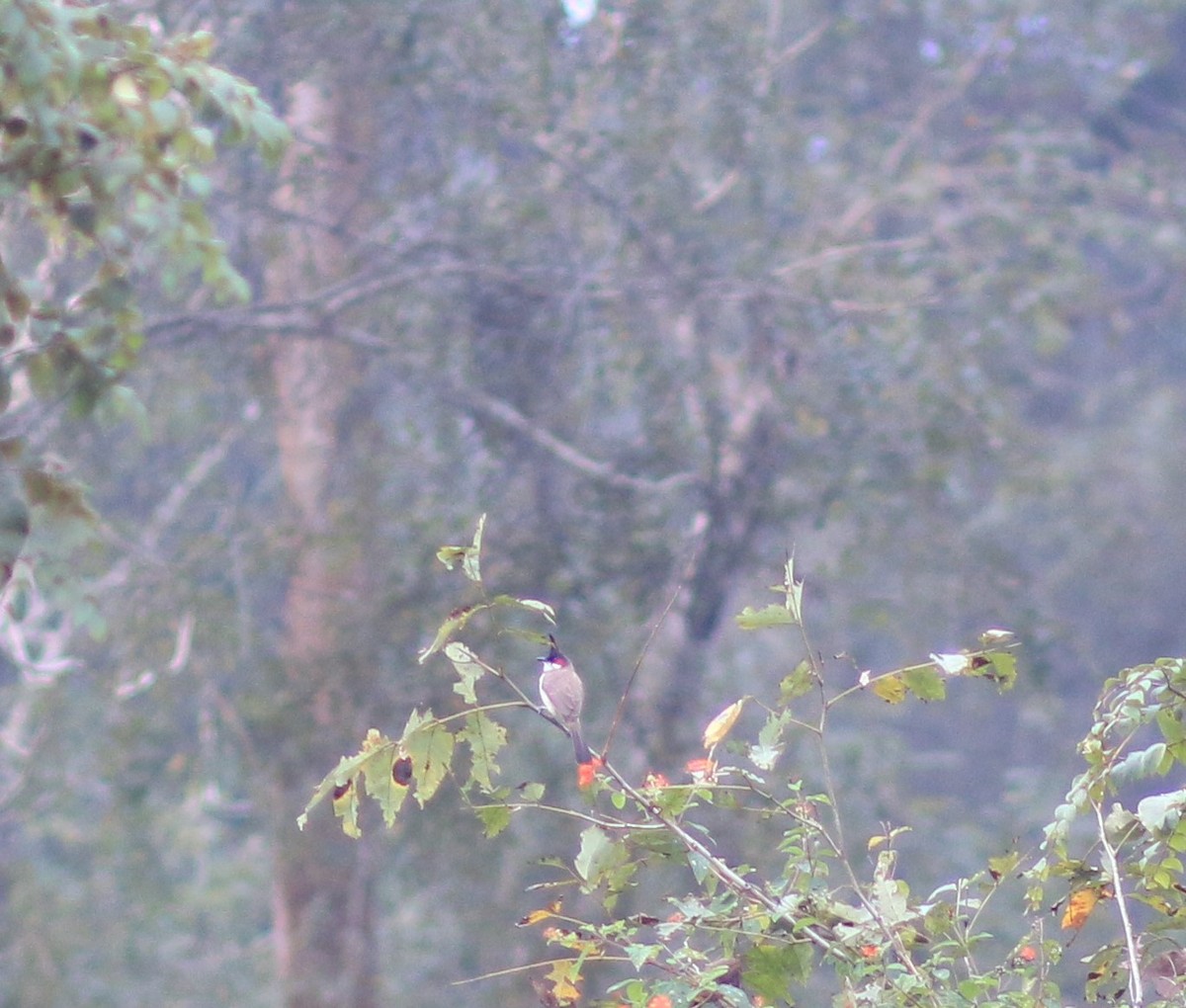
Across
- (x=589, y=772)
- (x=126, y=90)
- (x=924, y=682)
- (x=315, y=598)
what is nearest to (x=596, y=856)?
(x=589, y=772)

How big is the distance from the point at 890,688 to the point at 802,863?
216mm

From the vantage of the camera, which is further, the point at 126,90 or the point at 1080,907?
the point at 126,90

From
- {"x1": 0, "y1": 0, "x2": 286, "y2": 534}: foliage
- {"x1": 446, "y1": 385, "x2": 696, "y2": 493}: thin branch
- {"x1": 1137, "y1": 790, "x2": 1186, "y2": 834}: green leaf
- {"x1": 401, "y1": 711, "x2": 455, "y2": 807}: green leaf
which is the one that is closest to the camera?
{"x1": 1137, "y1": 790, "x2": 1186, "y2": 834}: green leaf

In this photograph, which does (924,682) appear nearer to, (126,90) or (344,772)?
(344,772)

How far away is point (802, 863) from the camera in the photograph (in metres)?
1.71

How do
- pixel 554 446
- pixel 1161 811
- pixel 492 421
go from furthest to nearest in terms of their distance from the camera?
1. pixel 492 421
2. pixel 554 446
3. pixel 1161 811

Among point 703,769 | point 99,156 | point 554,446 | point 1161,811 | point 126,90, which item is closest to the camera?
point 1161,811

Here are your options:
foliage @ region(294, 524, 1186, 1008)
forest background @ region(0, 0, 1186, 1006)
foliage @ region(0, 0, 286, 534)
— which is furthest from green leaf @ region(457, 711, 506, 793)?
forest background @ region(0, 0, 1186, 1006)

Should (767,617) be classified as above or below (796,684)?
above

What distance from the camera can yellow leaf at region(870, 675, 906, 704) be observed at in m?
1.72

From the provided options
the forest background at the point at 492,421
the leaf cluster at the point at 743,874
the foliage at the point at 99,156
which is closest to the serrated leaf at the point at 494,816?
the leaf cluster at the point at 743,874

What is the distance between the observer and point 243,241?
572 cm

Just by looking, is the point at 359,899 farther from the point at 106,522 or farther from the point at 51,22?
the point at 51,22

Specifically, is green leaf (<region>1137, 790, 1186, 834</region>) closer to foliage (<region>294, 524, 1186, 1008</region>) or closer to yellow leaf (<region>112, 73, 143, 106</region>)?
foliage (<region>294, 524, 1186, 1008</region>)
